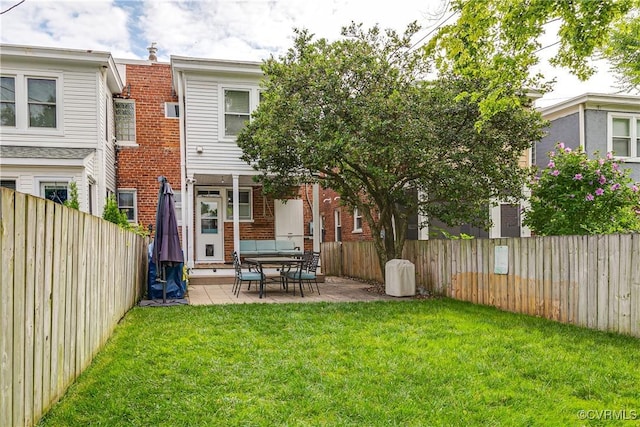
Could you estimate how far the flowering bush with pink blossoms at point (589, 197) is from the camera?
8008 mm

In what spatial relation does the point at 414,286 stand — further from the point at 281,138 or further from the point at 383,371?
the point at 383,371

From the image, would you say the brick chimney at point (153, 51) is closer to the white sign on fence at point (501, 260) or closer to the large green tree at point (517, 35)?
the large green tree at point (517, 35)

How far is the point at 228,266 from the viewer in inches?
494

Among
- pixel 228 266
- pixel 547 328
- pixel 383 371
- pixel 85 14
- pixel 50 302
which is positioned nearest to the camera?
pixel 50 302

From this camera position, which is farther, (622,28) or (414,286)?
(414,286)

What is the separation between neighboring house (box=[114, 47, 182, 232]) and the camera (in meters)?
14.4

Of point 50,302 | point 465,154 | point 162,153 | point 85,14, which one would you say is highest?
point 85,14

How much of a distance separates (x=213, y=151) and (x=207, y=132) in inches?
21.9

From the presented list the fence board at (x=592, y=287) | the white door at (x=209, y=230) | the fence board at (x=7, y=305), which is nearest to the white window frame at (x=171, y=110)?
the white door at (x=209, y=230)

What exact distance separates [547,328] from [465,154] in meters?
4.02

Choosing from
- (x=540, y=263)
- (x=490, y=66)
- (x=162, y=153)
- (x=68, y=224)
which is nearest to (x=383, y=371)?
(x=68, y=224)

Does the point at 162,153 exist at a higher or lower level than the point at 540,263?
higher

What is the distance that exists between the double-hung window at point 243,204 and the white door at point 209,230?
11.2 inches

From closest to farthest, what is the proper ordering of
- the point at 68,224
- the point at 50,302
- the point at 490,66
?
the point at 50,302, the point at 68,224, the point at 490,66
